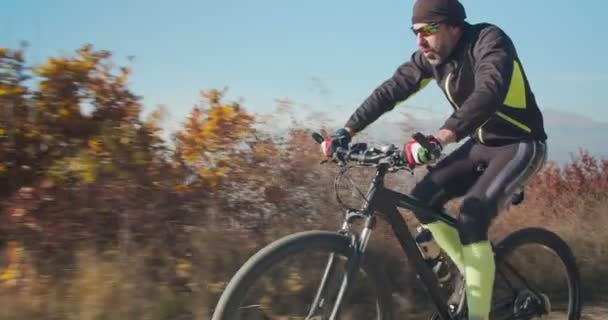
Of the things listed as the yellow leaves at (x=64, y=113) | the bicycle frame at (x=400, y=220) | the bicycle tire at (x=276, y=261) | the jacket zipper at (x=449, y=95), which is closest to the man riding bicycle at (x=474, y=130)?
the jacket zipper at (x=449, y=95)

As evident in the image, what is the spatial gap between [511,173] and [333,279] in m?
1.17

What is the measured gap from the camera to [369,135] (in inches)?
255

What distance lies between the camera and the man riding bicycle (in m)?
3.80

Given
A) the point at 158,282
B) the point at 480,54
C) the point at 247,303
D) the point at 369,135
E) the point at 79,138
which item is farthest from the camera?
the point at 369,135

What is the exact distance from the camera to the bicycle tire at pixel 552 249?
4.48 m

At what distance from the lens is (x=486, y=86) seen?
147 inches

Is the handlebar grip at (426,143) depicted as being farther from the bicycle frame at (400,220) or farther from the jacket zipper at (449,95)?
the jacket zipper at (449,95)

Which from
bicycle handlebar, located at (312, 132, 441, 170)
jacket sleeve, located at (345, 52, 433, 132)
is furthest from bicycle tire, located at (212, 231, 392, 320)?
jacket sleeve, located at (345, 52, 433, 132)

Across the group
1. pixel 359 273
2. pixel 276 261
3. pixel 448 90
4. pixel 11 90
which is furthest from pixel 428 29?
pixel 11 90

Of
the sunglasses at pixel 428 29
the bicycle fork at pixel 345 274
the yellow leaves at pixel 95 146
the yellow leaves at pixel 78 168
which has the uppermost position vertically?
the sunglasses at pixel 428 29

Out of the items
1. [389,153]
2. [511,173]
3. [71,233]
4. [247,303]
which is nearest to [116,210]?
[71,233]

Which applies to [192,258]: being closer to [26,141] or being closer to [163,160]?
[163,160]

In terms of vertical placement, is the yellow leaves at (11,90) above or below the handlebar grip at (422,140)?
above

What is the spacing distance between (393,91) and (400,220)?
90 cm
